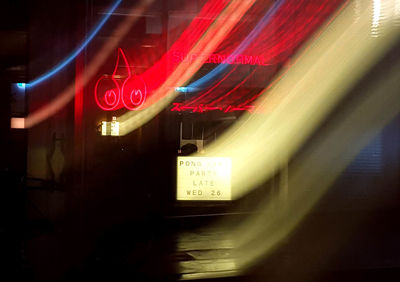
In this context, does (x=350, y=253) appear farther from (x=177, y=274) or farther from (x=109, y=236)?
(x=109, y=236)

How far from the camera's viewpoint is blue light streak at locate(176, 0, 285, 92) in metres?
10.9

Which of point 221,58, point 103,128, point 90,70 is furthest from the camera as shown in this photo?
point 103,128

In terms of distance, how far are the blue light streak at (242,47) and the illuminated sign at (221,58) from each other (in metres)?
0.10

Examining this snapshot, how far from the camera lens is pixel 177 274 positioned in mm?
7039

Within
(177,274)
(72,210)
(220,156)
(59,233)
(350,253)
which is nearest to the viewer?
(177,274)

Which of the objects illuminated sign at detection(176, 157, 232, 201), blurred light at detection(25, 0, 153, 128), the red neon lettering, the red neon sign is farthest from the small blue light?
the red neon lettering

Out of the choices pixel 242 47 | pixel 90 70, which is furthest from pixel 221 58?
pixel 90 70

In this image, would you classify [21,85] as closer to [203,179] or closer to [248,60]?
[203,179]

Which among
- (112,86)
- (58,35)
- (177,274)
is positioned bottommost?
(177,274)

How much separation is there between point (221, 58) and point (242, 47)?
2.41 feet

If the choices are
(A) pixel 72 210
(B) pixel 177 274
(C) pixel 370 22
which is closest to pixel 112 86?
(A) pixel 72 210

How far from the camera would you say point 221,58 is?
10.8m

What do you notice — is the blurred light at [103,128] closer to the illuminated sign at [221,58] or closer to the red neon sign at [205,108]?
the red neon sign at [205,108]

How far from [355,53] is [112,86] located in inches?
213
